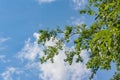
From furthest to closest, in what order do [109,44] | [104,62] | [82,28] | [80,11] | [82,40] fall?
[80,11] → [82,28] → [82,40] → [104,62] → [109,44]

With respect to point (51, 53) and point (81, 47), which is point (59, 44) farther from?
point (81, 47)

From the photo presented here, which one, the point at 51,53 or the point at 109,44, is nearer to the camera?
the point at 109,44

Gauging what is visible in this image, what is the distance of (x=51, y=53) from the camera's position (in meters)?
26.7

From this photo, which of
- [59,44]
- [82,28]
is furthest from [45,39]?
[82,28]

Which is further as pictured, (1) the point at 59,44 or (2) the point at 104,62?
(1) the point at 59,44

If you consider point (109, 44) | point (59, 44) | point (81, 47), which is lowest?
point (109, 44)

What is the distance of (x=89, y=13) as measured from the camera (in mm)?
26969

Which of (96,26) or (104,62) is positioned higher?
(96,26)

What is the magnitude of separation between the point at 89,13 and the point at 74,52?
135 inches

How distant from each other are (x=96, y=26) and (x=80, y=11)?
4432mm

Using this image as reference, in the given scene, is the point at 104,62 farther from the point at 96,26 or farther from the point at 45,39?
the point at 45,39

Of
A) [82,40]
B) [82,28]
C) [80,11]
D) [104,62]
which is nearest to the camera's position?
[104,62]

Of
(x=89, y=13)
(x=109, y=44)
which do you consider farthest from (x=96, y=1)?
(x=109, y=44)

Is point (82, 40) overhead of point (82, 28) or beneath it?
beneath
